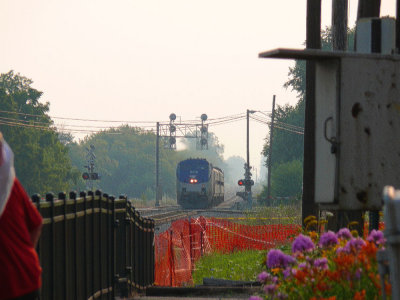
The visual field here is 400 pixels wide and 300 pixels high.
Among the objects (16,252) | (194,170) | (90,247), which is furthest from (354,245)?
(194,170)

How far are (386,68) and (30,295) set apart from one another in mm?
3077

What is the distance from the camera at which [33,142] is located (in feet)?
267

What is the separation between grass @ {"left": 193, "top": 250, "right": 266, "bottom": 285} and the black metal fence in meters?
3.74

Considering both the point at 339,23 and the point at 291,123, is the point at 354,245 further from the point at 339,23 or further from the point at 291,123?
the point at 291,123

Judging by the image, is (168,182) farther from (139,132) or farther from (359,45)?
(359,45)

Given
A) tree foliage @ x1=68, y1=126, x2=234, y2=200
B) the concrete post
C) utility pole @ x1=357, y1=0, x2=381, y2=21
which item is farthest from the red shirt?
tree foliage @ x1=68, y1=126, x2=234, y2=200

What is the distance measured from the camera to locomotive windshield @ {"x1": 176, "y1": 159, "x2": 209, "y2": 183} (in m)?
→ 61.8

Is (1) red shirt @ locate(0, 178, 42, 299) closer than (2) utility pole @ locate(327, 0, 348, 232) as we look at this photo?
Yes

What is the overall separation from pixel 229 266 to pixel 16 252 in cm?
1563

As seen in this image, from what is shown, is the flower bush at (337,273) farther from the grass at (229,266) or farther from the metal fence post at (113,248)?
the grass at (229,266)

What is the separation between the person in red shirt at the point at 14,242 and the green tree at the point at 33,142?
73401 millimetres

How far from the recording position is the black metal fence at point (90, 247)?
8406mm

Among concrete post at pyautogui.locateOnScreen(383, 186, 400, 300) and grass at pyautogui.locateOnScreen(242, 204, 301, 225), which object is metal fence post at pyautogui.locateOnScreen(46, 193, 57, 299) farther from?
grass at pyautogui.locateOnScreen(242, 204, 301, 225)

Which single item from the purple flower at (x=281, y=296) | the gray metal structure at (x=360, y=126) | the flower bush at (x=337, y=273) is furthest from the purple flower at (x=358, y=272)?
the purple flower at (x=281, y=296)
